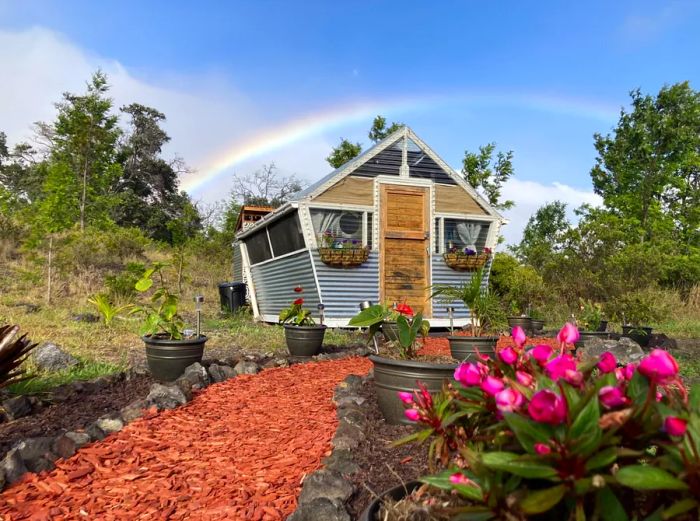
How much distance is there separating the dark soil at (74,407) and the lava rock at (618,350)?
454cm

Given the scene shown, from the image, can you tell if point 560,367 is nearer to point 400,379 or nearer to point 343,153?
point 400,379

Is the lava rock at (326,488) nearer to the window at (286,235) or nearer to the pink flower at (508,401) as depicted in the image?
the pink flower at (508,401)

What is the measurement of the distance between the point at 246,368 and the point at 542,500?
4539 millimetres

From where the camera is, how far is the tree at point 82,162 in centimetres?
1662

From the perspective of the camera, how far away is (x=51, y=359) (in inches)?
194

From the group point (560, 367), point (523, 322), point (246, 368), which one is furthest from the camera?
point (523, 322)

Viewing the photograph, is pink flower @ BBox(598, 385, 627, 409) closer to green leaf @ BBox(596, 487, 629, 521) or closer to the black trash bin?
green leaf @ BBox(596, 487, 629, 521)

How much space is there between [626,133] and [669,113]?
1.89 m

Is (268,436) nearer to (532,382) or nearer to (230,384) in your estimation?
(230,384)

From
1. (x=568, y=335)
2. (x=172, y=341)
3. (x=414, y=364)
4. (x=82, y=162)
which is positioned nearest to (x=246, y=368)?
(x=172, y=341)

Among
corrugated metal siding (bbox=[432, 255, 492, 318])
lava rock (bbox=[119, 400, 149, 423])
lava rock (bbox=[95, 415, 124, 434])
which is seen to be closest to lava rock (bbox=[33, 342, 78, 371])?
lava rock (bbox=[119, 400, 149, 423])

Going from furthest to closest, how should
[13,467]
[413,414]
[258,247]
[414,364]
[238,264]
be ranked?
[238,264] < [258,247] < [414,364] < [13,467] < [413,414]

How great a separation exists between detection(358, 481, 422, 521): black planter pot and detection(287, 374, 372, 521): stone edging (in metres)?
0.49

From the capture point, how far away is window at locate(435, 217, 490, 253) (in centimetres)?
1027
